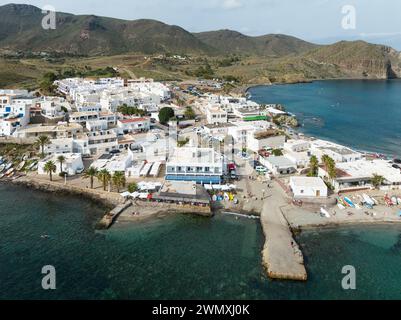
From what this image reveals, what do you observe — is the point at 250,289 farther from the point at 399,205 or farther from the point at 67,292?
the point at 399,205

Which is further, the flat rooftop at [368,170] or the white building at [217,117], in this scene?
the white building at [217,117]

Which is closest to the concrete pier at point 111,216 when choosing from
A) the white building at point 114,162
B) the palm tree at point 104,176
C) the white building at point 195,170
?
the palm tree at point 104,176

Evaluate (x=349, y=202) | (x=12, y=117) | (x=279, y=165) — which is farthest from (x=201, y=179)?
(x=12, y=117)

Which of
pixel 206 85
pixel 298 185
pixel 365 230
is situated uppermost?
pixel 206 85

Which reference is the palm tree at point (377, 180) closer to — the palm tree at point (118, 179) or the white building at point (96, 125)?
the palm tree at point (118, 179)

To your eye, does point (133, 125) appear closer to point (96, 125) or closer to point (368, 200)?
point (96, 125)

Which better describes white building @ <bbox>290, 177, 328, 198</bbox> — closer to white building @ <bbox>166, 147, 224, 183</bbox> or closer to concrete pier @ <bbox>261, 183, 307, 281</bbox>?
concrete pier @ <bbox>261, 183, 307, 281</bbox>
